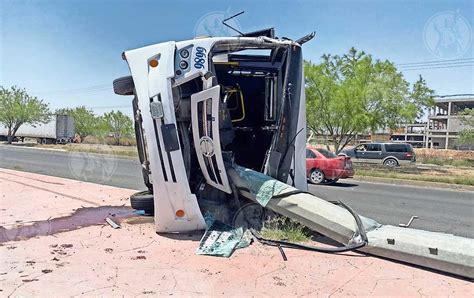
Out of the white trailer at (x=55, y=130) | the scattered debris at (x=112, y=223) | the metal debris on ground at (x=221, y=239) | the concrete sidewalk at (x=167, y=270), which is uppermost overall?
the white trailer at (x=55, y=130)

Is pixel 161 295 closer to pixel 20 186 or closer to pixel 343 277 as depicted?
pixel 343 277

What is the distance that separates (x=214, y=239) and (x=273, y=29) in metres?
3.03

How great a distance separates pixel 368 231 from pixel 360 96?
15.5m

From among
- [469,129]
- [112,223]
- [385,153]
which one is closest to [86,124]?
[385,153]

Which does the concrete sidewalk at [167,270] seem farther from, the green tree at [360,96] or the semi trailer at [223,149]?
the green tree at [360,96]

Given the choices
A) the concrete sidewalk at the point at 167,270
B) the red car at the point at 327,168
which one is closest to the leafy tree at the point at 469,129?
the red car at the point at 327,168

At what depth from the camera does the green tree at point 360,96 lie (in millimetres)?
19062

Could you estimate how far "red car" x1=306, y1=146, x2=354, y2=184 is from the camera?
13.8m

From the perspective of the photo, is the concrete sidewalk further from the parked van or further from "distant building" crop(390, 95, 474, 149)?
"distant building" crop(390, 95, 474, 149)

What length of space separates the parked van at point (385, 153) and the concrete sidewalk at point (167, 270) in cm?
2133

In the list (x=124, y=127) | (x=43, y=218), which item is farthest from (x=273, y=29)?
(x=124, y=127)

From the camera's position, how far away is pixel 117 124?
50469 millimetres

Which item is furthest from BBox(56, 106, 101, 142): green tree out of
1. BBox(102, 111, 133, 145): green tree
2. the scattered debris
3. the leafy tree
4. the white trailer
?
the scattered debris

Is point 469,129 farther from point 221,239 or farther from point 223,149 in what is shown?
point 221,239
